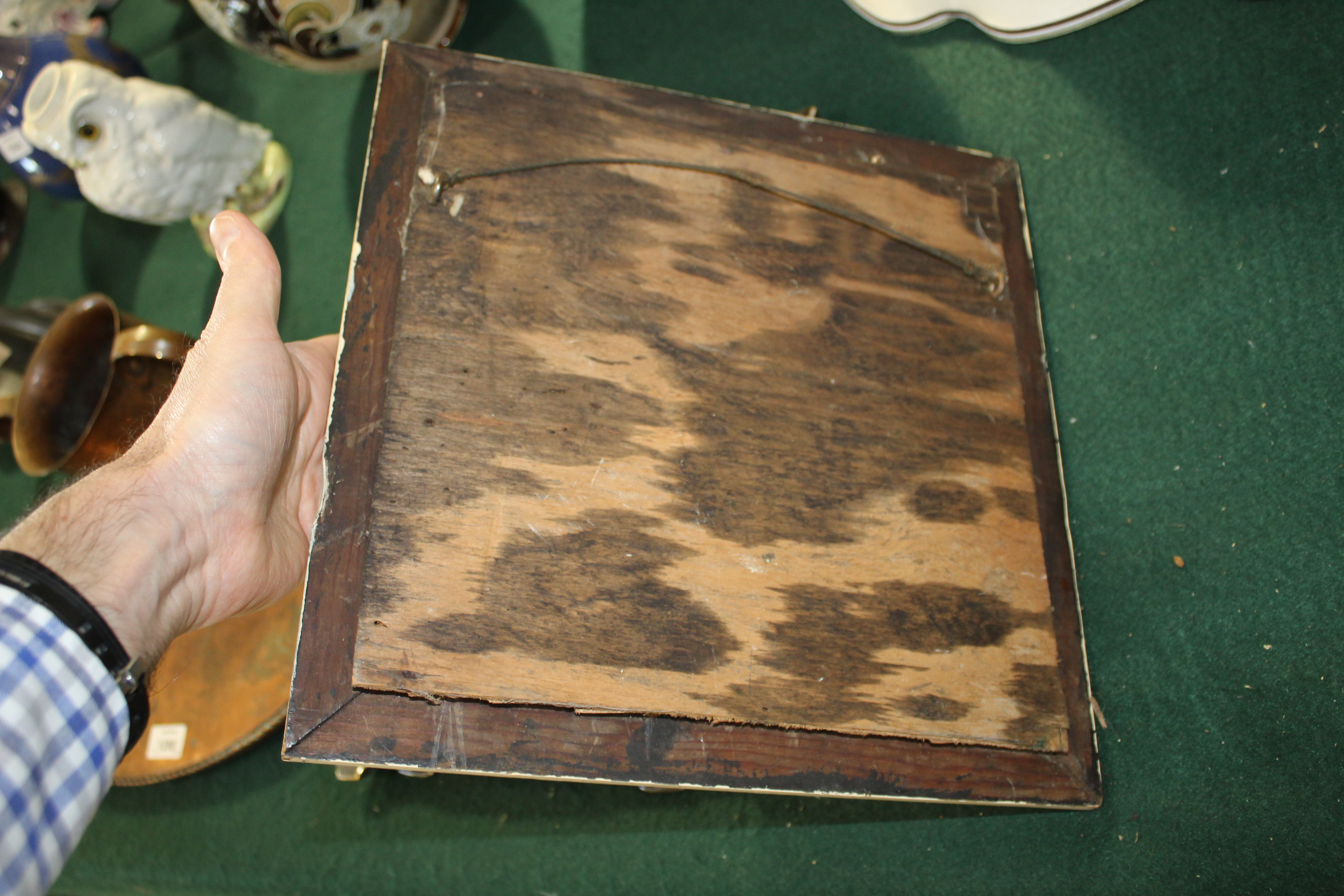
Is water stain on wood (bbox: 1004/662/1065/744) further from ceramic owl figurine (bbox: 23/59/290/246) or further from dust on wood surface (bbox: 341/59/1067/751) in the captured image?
ceramic owl figurine (bbox: 23/59/290/246)

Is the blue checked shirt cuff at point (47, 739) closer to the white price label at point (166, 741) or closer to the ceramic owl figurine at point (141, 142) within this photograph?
the white price label at point (166, 741)

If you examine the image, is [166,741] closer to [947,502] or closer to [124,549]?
[124,549]

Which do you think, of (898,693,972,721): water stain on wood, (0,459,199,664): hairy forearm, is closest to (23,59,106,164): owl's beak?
(0,459,199,664): hairy forearm

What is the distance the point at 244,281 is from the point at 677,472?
45 cm

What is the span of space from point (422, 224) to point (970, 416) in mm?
564

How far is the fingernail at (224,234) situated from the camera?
0.76 meters

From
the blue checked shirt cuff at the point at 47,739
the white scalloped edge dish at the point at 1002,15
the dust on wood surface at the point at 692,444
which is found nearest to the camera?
the blue checked shirt cuff at the point at 47,739

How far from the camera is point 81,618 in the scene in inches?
24.4

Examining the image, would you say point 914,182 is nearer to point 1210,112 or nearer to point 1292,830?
point 1210,112

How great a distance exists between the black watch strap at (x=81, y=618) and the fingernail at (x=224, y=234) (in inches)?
12.5

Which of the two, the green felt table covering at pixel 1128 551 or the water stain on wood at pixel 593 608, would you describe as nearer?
the water stain on wood at pixel 593 608

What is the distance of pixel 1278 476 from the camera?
839 mm

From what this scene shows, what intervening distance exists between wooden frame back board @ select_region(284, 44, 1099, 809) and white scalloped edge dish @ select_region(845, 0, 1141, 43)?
389 mm

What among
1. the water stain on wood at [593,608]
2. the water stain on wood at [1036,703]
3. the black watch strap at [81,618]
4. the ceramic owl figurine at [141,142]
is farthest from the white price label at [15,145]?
the water stain on wood at [1036,703]
